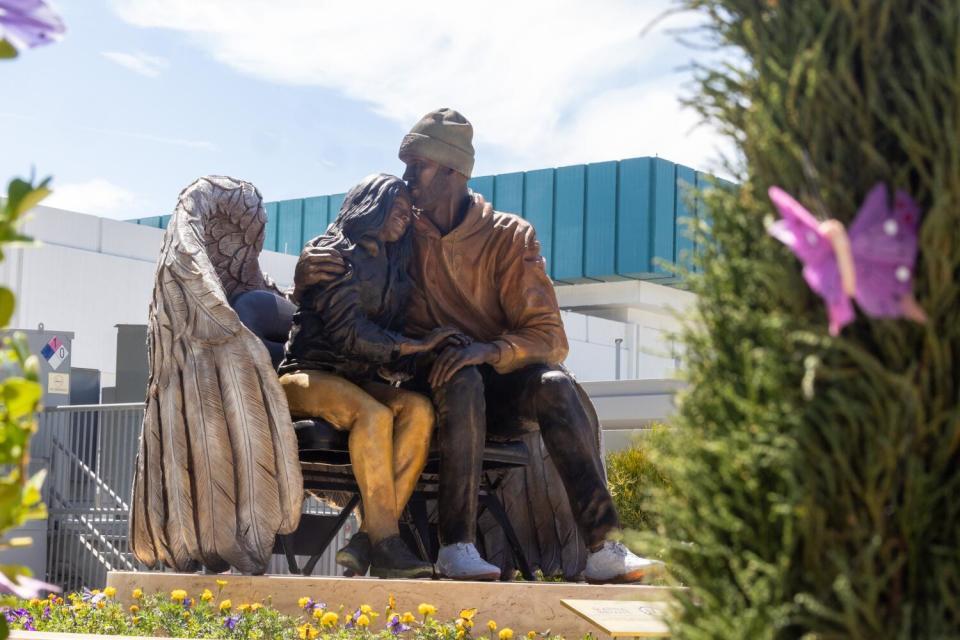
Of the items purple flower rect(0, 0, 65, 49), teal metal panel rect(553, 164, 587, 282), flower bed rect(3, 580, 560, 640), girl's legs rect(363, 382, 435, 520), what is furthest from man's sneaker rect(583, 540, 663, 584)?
teal metal panel rect(553, 164, 587, 282)

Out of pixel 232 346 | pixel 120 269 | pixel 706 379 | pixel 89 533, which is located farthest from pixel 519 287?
pixel 120 269

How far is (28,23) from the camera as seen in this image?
1819 mm

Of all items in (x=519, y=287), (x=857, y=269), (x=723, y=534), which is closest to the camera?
Answer: (x=857, y=269)

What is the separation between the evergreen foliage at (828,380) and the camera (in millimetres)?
1828

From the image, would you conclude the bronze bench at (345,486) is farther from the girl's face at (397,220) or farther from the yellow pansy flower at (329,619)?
the yellow pansy flower at (329,619)

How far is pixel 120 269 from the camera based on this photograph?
20.4 meters

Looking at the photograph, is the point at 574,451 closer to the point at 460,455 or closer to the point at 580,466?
the point at 580,466

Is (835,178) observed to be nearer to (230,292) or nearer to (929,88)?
(929,88)

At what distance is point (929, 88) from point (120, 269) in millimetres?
19425

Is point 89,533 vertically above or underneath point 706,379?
underneath

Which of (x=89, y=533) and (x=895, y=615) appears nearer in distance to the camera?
(x=895, y=615)

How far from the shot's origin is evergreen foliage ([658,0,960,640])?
183 cm

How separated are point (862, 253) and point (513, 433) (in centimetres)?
407

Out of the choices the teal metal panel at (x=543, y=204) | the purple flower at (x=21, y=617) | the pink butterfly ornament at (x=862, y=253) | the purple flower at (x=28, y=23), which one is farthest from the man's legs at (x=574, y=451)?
the teal metal panel at (x=543, y=204)
